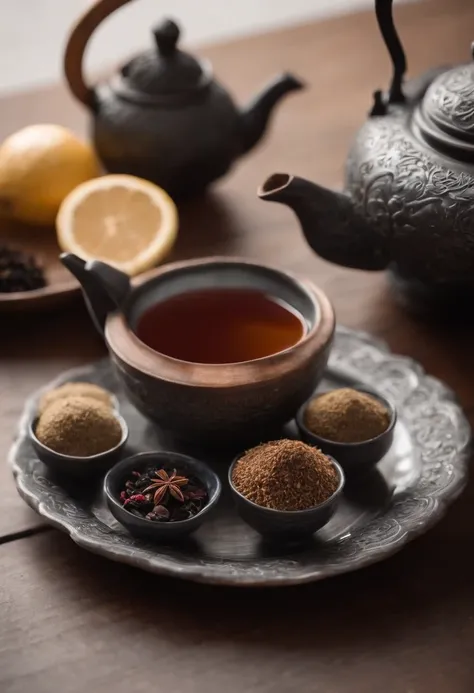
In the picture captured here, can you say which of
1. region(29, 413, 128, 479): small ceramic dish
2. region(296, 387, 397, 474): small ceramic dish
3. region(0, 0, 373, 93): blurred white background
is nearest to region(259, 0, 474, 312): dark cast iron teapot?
region(296, 387, 397, 474): small ceramic dish

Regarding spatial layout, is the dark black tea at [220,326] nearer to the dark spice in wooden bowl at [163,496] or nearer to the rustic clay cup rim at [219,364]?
the rustic clay cup rim at [219,364]

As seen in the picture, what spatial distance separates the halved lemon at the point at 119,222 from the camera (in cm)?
124

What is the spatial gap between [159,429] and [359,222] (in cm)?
33

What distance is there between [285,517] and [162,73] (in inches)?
30.8

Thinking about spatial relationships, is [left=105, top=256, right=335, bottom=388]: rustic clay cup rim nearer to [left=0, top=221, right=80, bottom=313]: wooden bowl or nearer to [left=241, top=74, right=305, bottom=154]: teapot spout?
[left=0, top=221, right=80, bottom=313]: wooden bowl

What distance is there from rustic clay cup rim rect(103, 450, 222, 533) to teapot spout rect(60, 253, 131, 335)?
0.16 meters

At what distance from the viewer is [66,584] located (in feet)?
2.69

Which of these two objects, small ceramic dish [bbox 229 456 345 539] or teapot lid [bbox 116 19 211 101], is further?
teapot lid [bbox 116 19 211 101]

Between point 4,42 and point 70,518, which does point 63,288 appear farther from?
point 4,42

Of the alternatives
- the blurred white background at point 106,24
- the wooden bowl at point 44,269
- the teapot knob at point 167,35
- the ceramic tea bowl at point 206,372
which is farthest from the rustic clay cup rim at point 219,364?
the blurred white background at point 106,24

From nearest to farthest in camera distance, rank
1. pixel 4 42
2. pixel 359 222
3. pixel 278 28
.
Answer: pixel 359 222, pixel 278 28, pixel 4 42

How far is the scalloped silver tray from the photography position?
31.3 inches

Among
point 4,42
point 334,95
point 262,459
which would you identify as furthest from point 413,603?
point 4,42

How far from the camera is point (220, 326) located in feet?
3.32
